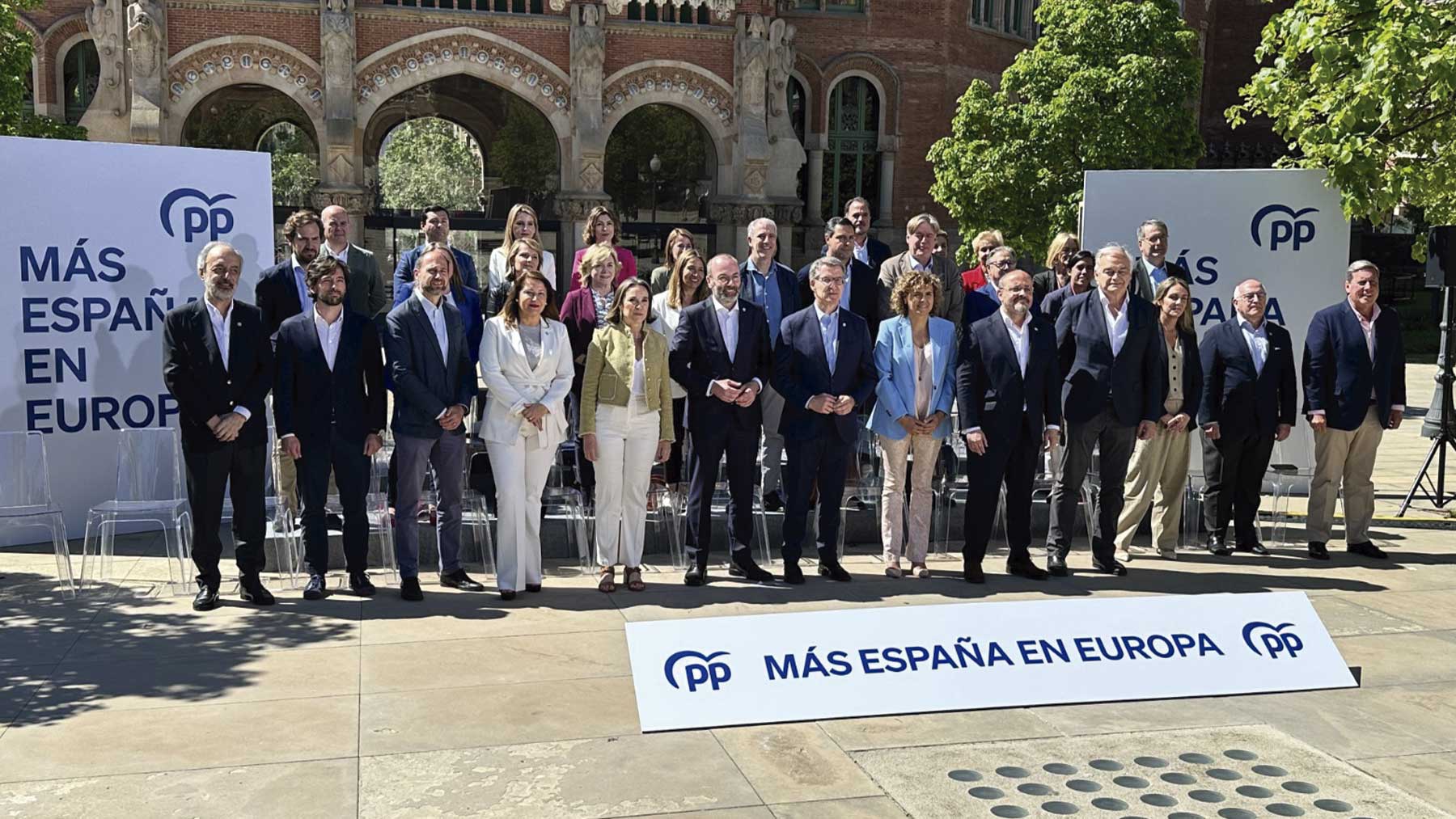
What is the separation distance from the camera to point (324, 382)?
27.5 feet

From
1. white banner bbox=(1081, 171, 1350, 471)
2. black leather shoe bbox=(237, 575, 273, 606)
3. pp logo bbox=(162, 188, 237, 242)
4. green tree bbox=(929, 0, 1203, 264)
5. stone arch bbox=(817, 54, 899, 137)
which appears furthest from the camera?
stone arch bbox=(817, 54, 899, 137)

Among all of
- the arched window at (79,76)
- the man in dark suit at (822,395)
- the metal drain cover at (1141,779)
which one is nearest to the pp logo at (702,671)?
the metal drain cover at (1141,779)

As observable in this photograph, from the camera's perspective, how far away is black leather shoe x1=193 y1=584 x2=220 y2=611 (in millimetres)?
8180

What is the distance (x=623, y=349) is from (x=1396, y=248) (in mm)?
41331

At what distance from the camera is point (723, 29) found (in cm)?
2939

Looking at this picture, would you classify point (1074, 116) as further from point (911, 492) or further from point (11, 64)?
point (911, 492)

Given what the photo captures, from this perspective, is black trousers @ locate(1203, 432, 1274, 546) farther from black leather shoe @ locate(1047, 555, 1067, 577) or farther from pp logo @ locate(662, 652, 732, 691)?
pp logo @ locate(662, 652, 732, 691)

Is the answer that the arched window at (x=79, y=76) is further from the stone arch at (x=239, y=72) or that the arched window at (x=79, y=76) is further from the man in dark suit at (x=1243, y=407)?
the man in dark suit at (x=1243, y=407)

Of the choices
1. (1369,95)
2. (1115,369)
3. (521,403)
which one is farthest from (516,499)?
(1369,95)

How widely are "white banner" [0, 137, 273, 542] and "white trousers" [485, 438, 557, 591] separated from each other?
10.4 ft

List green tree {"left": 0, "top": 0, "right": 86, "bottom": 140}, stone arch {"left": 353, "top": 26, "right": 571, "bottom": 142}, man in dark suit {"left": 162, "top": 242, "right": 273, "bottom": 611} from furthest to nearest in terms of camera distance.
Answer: stone arch {"left": 353, "top": 26, "right": 571, "bottom": 142}
green tree {"left": 0, "top": 0, "right": 86, "bottom": 140}
man in dark suit {"left": 162, "top": 242, "right": 273, "bottom": 611}

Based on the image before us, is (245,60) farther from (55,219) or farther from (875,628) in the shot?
(875,628)

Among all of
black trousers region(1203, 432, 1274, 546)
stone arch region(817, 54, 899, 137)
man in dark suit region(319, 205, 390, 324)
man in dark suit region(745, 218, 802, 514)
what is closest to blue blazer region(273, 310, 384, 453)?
man in dark suit region(319, 205, 390, 324)

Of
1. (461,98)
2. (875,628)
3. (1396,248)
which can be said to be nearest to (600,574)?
(875,628)
